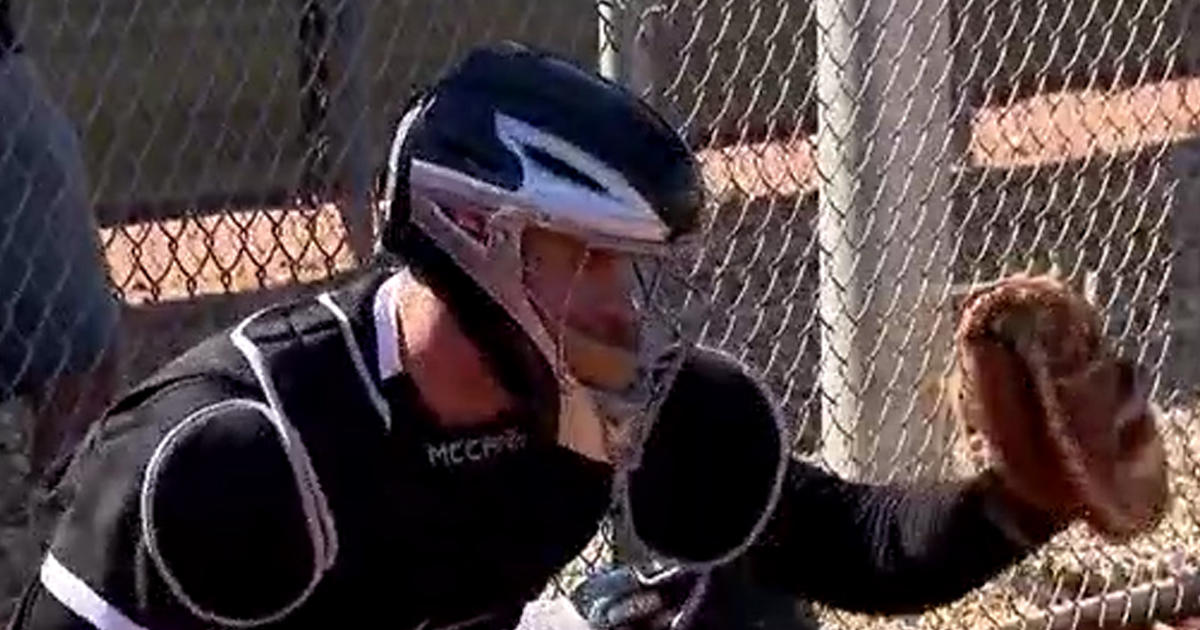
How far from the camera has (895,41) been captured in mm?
5043

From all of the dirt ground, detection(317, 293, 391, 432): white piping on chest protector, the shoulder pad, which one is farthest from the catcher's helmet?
the dirt ground

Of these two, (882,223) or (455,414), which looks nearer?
(455,414)

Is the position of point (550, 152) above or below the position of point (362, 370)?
above

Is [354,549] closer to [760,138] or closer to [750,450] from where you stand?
[750,450]

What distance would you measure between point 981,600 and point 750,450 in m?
2.59

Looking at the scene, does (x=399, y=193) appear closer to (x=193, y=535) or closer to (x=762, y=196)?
(x=193, y=535)

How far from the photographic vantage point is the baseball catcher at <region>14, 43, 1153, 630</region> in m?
2.82

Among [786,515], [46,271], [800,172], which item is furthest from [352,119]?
[786,515]

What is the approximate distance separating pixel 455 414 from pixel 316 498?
185 mm

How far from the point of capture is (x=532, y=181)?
281 cm

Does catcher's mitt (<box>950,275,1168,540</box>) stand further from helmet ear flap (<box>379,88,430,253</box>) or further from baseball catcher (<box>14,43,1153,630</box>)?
helmet ear flap (<box>379,88,430,253</box>)

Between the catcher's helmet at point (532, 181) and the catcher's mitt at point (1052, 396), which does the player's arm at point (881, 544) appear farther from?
the catcher's helmet at point (532, 181)

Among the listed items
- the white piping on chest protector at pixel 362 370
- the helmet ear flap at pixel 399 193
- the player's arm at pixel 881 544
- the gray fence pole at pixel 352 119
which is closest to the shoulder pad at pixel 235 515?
the white piping on chest protector at pixel 362 370

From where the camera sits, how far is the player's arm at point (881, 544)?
3.23 metres
